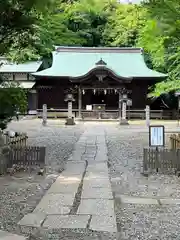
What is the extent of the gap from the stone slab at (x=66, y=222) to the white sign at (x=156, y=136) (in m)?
4.47

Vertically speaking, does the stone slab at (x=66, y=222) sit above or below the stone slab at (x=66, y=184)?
above

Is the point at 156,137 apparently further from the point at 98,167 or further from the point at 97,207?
the point at 97,207

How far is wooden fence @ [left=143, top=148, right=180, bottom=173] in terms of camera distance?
9.04 metres

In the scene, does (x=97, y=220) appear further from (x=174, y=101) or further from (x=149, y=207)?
(x=174, y=101)

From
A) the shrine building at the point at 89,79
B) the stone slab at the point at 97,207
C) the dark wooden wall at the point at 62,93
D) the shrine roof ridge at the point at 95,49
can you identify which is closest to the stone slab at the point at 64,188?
the stone slab at the point at 97,207

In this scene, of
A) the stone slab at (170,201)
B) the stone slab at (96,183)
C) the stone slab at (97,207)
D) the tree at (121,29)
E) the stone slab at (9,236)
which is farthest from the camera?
the tree at (121,29)

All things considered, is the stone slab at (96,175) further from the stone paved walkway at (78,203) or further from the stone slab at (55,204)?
the stone slab at (55,204)

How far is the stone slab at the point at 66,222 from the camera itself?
4867 millimetres

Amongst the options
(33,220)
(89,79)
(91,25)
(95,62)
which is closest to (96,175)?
(33,220)

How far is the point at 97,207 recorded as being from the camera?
5.80 m

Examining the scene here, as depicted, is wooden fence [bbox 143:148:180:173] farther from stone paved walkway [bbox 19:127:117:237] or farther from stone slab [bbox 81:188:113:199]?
stone slab [bbox 81:188:113:199]

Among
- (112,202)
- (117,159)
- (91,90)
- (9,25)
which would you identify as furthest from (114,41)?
(112,202)

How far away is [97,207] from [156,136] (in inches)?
159

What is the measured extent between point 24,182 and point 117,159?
395cm
